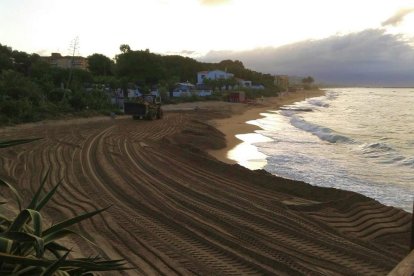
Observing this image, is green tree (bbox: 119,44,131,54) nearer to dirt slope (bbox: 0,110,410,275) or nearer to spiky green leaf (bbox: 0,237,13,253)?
dirt slope (bbox: 0,110,410,275)

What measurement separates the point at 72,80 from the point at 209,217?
1463 inches

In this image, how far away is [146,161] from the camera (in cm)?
1455

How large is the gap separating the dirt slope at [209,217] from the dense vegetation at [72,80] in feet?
43.4

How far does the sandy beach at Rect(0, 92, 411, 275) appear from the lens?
256 inches

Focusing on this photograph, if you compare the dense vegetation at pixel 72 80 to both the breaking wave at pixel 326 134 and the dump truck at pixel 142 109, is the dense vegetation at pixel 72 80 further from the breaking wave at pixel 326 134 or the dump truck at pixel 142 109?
the breaking wave at pixel 326 134

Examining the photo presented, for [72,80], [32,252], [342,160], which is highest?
[72,80]

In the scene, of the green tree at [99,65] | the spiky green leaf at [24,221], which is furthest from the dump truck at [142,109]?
the green tree at [99,65]

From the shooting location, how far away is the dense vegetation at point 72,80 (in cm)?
2777

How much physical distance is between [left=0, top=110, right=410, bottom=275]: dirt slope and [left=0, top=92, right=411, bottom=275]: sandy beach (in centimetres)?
2

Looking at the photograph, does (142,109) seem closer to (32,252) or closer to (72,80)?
(72,80)

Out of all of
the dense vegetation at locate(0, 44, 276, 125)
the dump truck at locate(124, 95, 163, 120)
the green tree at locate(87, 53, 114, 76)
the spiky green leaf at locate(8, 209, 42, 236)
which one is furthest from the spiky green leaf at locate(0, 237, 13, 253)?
the green tree at locate(87, 53, 114, 76)

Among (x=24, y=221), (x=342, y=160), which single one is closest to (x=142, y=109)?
(x=342, y=160)

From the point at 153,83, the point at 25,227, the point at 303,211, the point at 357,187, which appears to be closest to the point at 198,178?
the point at 303,211

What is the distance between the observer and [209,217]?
28.1ft
